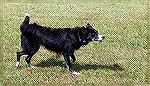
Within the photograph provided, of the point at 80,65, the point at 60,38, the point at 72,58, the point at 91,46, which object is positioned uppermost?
the point at 60,38

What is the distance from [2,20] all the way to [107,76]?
7215 mm

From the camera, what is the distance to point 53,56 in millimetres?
10625

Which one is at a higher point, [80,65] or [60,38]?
[60,38]

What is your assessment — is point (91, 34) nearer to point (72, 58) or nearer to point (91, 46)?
point (72, 58)

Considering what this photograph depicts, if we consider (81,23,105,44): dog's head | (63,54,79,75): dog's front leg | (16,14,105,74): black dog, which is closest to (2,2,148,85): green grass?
(63,54,79,75): dog's front leg

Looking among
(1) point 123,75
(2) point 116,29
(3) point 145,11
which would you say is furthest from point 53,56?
(3) point 145,11

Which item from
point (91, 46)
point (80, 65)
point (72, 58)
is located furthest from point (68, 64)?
point (91, 46)

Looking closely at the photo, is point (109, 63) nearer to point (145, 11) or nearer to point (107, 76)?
point (107, 76)

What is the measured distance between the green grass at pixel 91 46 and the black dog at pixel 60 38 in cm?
55

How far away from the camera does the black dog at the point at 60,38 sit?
9027 millimetres

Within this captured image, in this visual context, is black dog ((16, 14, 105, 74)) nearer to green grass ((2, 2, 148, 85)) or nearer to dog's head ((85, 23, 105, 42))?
dog's head ((85, 23, 105, 42))

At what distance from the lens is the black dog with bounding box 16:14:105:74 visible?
29.6 ft

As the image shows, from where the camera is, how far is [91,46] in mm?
11898

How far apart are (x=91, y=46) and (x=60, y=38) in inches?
116
